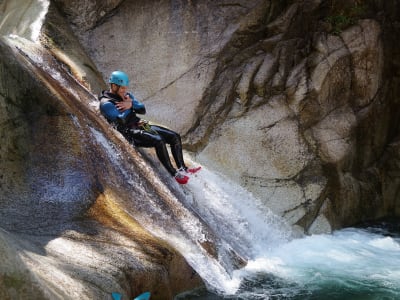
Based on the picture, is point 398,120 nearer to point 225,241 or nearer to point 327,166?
point 327,166

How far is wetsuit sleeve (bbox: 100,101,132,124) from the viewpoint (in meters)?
8.36

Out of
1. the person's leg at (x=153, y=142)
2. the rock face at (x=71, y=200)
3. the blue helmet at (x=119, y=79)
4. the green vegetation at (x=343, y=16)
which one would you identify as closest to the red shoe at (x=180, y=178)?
the person's leg at (x=153, y=142)

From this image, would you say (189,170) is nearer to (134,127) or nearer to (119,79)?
(134,127)

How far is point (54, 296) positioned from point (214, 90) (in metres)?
7.97

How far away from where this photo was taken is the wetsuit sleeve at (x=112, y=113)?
27.4 ft

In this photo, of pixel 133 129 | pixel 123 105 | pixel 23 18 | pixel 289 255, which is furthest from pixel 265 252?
pixel 23 18

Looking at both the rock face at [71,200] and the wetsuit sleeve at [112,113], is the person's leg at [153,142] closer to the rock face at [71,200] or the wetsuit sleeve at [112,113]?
the wetsuit sleeve at [112,113]

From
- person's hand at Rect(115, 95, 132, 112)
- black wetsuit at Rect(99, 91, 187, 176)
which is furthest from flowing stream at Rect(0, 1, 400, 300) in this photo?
person's hand at Rect(115, 95, 132, 112)

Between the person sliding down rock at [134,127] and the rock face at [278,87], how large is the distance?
2.06 metres

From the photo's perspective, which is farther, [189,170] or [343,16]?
[343,16]

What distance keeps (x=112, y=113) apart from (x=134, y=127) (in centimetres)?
45

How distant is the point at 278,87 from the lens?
11391 mm

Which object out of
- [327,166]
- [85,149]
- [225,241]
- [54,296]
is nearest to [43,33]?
[85,149]

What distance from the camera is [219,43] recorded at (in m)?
11.8
